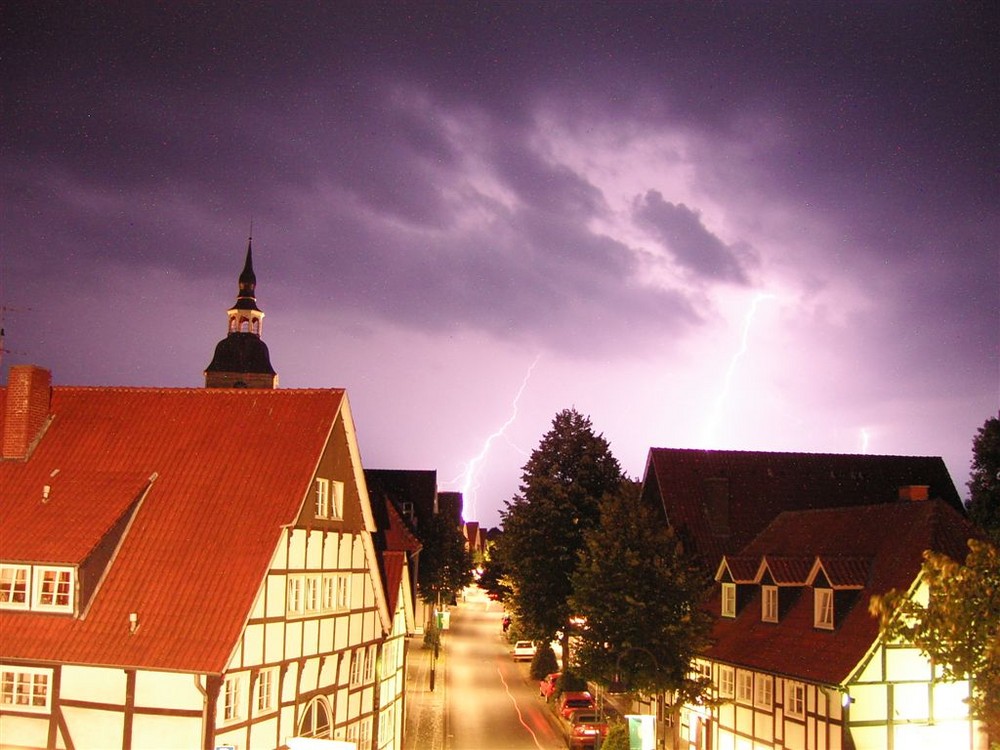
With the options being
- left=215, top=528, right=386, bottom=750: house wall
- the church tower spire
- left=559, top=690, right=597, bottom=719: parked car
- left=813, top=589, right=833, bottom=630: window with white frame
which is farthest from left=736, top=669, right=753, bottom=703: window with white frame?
the church tower spire

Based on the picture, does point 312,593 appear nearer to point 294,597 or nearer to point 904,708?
point 294,597

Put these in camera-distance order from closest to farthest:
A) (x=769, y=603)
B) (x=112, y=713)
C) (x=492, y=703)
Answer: (x=112, y=713) < (x=769, y=603) < (x=492, y=703)

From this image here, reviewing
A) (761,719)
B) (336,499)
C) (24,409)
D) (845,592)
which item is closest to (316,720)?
(336,499)

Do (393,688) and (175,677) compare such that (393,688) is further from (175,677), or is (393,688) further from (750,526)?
(750,526)

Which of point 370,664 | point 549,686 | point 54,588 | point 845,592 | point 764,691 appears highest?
point 54,588

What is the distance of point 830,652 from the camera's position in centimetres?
3247

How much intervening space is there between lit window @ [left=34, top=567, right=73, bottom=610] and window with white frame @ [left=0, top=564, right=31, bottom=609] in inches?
13.0

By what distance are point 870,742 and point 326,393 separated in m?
19.6

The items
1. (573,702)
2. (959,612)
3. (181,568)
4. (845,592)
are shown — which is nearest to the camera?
(959,612)

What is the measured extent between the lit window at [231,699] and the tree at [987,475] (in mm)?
29375

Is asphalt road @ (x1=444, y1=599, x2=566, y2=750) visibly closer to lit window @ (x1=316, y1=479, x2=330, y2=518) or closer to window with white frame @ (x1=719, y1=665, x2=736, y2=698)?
window with white frame @ (x1=719, y1=665, x2=736, y2=698)

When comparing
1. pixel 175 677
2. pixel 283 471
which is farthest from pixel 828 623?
pixel 175 677

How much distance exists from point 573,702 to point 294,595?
2210 centimetres

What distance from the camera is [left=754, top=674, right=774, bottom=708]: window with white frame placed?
113 feet
